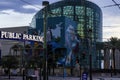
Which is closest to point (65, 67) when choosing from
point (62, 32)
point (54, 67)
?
point (54, 67)

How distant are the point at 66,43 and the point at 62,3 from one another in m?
26.2

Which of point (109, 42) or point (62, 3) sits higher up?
point (62, 3)

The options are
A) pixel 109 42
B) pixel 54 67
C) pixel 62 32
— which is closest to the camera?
pixel 54 67

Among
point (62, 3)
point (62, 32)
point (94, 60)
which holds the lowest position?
point (94, 60)

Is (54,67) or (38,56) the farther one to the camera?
(54,67)

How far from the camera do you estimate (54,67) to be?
96.7m

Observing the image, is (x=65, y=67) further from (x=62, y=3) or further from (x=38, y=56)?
(x=62, y=3)

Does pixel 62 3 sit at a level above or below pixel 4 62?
above

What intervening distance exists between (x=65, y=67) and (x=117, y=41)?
1968 centimetres

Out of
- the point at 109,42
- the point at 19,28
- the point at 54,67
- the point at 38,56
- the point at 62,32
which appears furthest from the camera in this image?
the point at 19,28

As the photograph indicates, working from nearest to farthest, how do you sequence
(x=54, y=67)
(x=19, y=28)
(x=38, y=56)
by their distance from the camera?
1. (x=38, y=56)
2. (x=54, y=67)
3. (x=19, y=28)

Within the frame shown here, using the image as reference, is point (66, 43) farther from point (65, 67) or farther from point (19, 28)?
point (19, 28)

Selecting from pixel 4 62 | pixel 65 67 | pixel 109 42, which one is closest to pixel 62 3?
pixel 109 42

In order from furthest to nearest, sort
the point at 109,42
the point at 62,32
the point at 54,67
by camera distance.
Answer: the point at 109,42 < the point at 62,32 < the point at 54,67
